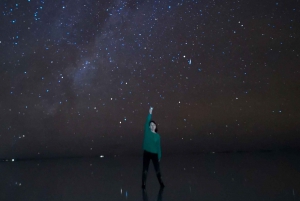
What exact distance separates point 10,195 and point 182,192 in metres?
2.33

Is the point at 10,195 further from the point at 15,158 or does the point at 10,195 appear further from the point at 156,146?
the point at 15,158

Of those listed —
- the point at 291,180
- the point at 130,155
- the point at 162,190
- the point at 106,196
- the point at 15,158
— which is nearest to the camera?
the point at 106,196

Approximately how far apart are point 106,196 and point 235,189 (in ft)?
5.81

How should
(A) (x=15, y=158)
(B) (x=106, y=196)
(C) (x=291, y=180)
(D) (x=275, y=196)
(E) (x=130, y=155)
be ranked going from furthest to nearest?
(E) (x=130, y=155) → (A) (x=15, y=158) → (C) (x=291, y=180) → (B) (x=106, y=196) → (D) (x=275, y=196)

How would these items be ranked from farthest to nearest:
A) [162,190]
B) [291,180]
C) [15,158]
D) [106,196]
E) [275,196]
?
[15,158] < [291,180] < [162,190] < [106,196] < [275,196]

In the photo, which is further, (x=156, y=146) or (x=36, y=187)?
(x=36, y=187)

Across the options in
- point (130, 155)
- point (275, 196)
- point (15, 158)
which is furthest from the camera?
point (130, 155)

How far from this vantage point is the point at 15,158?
1302cm

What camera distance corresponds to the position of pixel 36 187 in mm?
5949

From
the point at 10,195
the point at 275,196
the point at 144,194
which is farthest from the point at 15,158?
the point at 275,196

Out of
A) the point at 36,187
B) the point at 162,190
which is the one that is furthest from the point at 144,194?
the point at 36,187

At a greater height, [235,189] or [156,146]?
[156,146]

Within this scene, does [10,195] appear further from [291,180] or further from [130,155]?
[130,155]

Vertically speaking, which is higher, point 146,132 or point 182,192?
point 146,132
